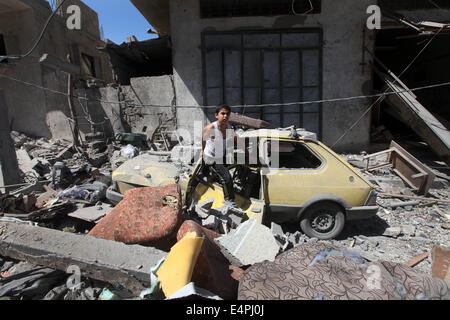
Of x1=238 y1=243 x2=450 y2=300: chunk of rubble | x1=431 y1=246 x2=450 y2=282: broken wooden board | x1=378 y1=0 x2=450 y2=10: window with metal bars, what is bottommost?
x1=431 y1=246 x2=450 y2=282: broken wooden board

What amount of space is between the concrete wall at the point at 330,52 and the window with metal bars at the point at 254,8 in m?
0.23

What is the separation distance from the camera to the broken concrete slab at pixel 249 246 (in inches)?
108

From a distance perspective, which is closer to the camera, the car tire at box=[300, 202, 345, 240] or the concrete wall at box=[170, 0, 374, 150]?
the car tire at box=[300, 202, 345, 240]

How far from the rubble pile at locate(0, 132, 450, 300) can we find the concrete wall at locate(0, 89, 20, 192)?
48 centimetres

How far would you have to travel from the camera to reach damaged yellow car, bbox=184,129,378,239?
348 cm

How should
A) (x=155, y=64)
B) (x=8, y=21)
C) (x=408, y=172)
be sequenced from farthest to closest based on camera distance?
(x=155, y=64), (x=8, y=21), (x=408, y=172)

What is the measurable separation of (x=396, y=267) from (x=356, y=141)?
23.1 ft

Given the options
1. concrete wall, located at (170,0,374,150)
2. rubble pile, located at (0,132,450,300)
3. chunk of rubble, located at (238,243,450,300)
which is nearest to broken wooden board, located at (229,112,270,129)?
rubble pile, located at (0,132,450,300)

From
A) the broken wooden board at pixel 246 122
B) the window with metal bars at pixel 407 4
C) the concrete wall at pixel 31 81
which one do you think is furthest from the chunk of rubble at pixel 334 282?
the concrete wall at pixel 31 81

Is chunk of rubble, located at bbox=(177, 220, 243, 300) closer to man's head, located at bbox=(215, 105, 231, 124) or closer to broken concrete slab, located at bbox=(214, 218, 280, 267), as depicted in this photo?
broken concrete slab, located at bbox=(214, 218, 280, 267)

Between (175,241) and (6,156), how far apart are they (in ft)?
15.8

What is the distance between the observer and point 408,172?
527cm

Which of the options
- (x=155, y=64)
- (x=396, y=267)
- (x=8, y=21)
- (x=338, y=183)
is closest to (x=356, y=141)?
(x=338, y=183)

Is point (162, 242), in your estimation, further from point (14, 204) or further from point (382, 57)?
point (382, 57)
